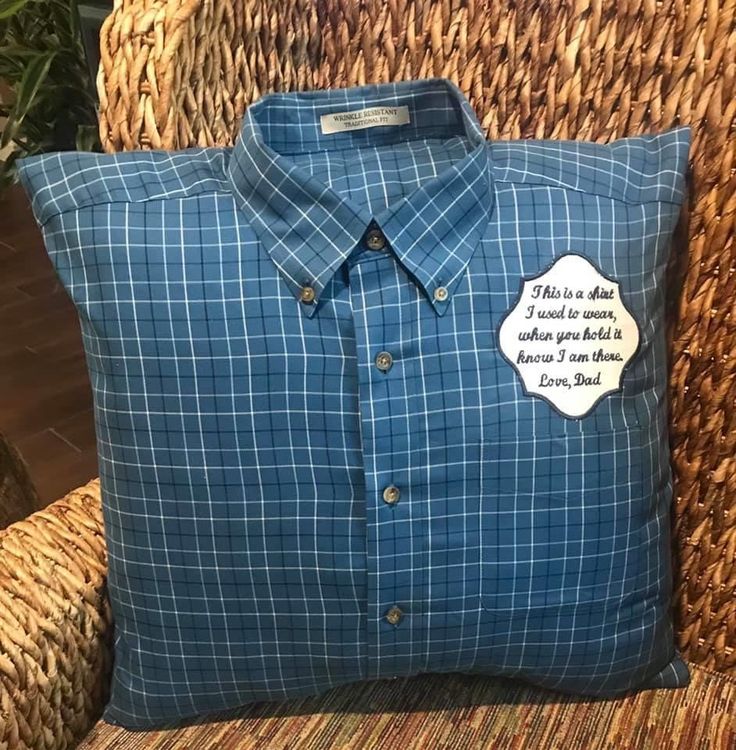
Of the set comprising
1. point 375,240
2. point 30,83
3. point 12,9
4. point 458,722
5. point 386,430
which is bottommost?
point 458,722

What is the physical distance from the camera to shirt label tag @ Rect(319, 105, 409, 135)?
30.5 inches

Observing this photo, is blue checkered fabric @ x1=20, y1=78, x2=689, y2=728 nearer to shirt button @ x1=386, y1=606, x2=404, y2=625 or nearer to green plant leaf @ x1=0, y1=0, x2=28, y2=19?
shirt button @ x1=386, y1=606, x2=404, y2=625

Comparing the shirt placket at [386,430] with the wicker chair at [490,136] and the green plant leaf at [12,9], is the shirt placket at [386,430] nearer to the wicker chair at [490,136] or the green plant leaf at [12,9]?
the wicker chair at [490,136]

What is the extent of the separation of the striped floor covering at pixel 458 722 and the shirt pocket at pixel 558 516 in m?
0.12

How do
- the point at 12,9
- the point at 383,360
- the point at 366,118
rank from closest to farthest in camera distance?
1. the point at 383,360
2. the point at 366,118
3. the point at 12,9

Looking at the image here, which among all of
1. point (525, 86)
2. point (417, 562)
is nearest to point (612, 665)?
point (417, 562)

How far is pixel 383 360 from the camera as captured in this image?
2.12 feet

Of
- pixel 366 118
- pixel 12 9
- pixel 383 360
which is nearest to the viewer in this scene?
pixel 383 360

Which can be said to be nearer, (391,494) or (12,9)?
(391,494)

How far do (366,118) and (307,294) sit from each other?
8.5 inches

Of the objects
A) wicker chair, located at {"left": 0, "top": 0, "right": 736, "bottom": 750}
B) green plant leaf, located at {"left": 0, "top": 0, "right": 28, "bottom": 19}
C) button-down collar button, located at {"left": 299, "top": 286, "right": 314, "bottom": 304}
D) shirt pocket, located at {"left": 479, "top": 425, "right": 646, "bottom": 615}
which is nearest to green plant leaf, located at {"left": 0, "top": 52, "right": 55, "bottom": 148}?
green plant leaf, located at {"left": 0, "top": 0, "right": 28, "bottom": 19}

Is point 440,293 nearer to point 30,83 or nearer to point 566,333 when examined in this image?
point 566,333

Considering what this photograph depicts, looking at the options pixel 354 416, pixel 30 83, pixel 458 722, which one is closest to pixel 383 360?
pixel 354 416

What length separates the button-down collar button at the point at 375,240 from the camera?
657mm
